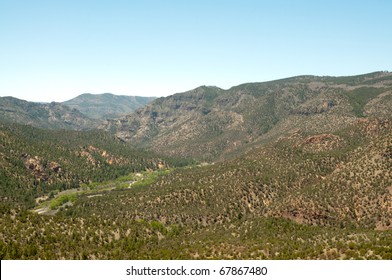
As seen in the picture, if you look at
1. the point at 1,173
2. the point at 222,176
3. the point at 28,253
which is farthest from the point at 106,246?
the point at 1,173

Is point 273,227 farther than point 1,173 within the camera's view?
No

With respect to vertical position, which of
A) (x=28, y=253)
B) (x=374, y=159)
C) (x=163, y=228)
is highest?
(x=374, y=159)

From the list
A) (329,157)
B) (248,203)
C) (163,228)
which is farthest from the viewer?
(329,157)

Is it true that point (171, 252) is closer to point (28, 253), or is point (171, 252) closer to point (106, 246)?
point (106, 246)

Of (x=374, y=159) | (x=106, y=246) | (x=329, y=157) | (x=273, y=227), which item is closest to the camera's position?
(x=106, y=246)

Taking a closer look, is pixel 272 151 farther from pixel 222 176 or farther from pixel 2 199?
pixel 2 199

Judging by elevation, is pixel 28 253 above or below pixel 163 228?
above

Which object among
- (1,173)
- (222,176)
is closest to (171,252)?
(222,176)

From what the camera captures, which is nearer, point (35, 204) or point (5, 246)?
point (5, 246)

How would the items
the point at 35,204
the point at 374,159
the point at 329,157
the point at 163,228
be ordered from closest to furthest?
the point at 163,228 → the point at 374,159 → the point at 329,157 → the point at 35,204
